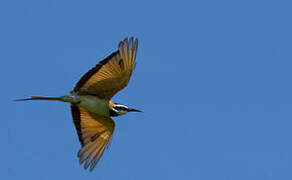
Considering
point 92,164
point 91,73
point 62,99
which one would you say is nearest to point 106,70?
point 91,73

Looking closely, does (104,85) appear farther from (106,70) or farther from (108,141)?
(108,141)

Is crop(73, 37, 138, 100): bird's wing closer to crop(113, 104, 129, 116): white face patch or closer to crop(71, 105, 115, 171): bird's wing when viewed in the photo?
crop(113, 104, 129, 116): white face patch

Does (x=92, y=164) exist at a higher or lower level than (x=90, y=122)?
lower

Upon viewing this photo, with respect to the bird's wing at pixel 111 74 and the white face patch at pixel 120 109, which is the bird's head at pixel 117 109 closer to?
the white face patch at pixel 120 109

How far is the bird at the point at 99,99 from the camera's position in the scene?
34.7 ft

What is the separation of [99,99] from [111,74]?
0.74 meters

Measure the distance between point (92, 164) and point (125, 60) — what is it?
208cm

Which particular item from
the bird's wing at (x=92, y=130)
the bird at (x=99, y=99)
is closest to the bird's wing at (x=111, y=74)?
the bird at (x=99, y=99)

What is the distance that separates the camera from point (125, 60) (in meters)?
10.5

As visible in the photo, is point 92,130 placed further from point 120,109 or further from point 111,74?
point 111,74

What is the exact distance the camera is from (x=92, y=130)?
11.8 meters

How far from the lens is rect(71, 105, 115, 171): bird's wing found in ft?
37.8

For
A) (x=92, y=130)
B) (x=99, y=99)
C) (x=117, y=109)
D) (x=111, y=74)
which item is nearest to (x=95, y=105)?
(x=99, y=99)

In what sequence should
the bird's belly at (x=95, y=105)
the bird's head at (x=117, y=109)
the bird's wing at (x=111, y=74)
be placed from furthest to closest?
the bird's head at (x=117, y=109), the bird's belly at (x=95, y=105), the bird's wing at (x=111, y=74)
